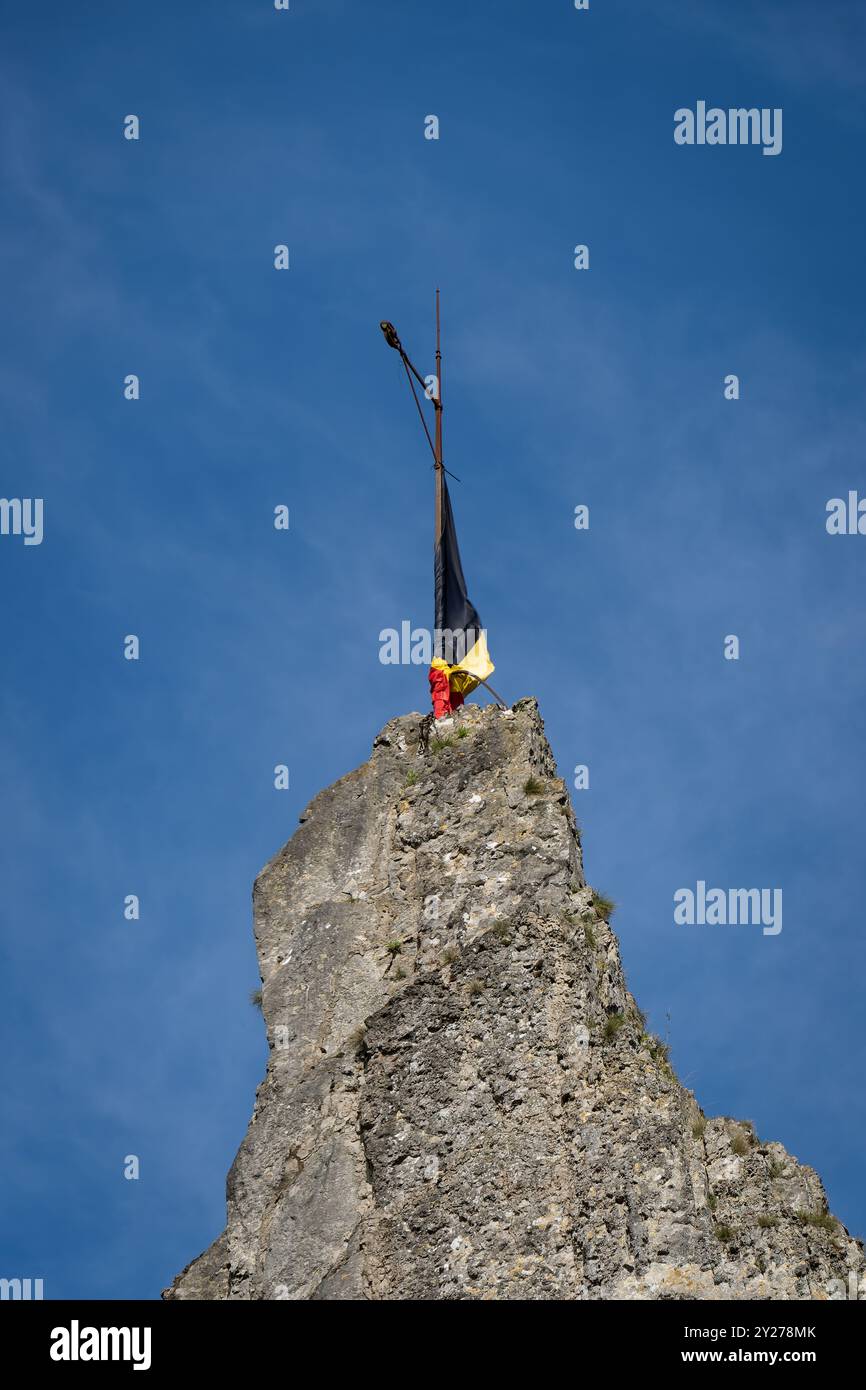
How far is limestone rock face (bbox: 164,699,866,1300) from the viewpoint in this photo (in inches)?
1373

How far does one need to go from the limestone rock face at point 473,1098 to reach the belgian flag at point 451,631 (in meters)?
2.90

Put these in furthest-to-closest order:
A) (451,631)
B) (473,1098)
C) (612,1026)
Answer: (451,631), (612,1026), (473,1098)

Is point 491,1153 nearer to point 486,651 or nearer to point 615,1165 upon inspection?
point 615,1165

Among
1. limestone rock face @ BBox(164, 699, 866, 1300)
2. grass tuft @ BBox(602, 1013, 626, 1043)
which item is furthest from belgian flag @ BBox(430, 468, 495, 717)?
grass tuft @ BBox(602, 1013, 626, 1043)

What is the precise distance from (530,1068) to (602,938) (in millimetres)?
2658

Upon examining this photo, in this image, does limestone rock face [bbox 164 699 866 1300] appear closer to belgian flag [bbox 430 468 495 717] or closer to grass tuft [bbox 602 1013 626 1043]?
grass tuft [bbox 602 1013 626 1043]

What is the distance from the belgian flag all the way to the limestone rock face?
114 inches

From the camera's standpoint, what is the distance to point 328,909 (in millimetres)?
41688

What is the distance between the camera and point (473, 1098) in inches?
1464

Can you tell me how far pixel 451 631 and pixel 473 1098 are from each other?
1343 centimetres

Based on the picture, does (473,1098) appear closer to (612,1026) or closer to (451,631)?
(612,1026)

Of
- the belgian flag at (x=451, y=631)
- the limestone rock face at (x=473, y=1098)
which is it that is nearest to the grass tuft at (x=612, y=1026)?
the limestone rock face at (x=473, y=1098)

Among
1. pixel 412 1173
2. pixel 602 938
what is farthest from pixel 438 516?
pixel 412 1173

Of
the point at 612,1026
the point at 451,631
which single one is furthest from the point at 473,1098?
the point at 451,631
